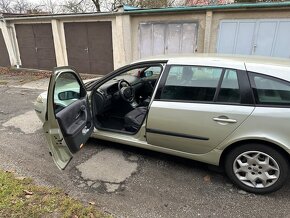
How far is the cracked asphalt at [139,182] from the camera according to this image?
236 centimetres

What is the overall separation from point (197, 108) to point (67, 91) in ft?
5.90

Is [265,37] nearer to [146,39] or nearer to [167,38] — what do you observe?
[167,38]

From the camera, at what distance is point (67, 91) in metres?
3.10

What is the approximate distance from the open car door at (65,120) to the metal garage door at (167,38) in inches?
224

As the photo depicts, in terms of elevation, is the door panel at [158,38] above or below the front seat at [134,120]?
above

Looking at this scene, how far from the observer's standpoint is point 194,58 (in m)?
2.73

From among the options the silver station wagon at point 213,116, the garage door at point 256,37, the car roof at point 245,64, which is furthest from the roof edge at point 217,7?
the car roof at point 245,64

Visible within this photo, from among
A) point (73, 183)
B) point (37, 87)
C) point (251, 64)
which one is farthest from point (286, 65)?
point (37, 87)

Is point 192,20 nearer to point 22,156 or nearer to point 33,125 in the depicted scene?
point 33,125

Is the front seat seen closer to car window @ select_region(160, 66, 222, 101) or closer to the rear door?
the rear door

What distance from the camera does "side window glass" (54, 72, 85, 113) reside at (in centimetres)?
273

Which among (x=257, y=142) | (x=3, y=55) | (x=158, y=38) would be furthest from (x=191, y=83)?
(x=3, y=55)

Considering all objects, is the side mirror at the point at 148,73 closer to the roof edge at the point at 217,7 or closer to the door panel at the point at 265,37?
the roof edge at the point at 217,7

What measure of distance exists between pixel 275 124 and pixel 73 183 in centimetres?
238
